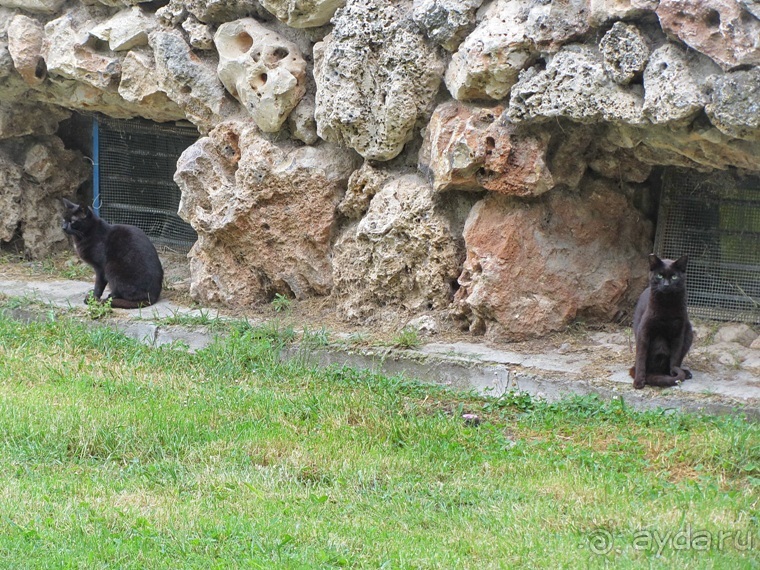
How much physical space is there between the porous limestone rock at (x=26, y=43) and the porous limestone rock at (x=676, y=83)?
20.9ft

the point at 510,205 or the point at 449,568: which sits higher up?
the point at 510,205

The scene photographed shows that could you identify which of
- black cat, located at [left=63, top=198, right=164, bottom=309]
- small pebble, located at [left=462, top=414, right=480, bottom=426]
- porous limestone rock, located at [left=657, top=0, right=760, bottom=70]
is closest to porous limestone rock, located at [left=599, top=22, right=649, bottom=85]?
porous limestone rock, located at [left=657, top=0, right=760, bottom=70]

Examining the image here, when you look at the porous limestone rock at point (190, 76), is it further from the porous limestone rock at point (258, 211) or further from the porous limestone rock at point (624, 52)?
the porous limestone rock at point (624, 52)

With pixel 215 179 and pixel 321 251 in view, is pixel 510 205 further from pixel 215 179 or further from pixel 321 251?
pixel 215 179

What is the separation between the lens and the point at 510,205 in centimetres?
730

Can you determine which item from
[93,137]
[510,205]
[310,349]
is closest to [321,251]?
[310,349]

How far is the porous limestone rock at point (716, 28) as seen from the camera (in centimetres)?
556

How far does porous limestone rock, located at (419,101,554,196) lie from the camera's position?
6875 millimetres

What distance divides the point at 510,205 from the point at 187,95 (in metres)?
3.33

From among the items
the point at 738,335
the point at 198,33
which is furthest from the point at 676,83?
the point at 198,33

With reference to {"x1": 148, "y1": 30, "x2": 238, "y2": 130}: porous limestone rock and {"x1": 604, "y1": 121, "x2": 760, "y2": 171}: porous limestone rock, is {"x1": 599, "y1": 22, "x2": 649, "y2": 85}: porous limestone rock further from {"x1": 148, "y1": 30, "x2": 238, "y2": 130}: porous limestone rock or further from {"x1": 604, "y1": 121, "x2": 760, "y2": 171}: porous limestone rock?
{"x1": 148, "y1": 30, "x2": 238, "y2": 130}: porous limestone rock

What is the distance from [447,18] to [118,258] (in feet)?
12.8

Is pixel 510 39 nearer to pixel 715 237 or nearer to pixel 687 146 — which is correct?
pixel 687 146

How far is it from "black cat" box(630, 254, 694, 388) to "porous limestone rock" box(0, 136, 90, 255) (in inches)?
287
